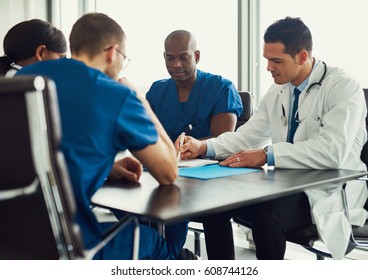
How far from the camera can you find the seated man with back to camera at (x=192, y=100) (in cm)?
234

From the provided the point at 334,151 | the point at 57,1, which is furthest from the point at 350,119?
the point at 57,1

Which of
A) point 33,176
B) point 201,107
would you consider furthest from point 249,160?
point 33,176

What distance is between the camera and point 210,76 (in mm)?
2461

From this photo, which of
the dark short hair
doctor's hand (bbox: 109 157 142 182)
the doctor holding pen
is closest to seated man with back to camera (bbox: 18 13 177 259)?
the dark short hair

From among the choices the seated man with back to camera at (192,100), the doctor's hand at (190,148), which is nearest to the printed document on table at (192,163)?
the doctor's hand at (190,148)

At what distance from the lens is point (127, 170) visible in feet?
4.54

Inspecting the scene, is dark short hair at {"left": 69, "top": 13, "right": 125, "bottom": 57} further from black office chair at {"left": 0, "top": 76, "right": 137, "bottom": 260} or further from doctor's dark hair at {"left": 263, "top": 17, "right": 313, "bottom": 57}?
doctor's dark hair at {"left": 263, "top": 17, "right": 313, "bottom": 57}

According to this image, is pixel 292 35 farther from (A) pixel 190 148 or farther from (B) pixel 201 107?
(B) pixel 201 107

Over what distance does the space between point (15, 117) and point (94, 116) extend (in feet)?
1.03

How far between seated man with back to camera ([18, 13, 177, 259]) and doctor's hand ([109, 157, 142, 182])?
14 cm

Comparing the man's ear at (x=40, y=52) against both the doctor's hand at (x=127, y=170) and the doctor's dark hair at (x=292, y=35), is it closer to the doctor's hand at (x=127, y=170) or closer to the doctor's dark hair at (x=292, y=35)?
the doctor's hand at (x=127, y=170)

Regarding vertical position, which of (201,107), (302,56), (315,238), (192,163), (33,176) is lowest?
(315,238)

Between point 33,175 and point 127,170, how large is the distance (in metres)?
0.60

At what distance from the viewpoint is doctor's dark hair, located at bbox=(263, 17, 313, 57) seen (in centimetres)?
178
